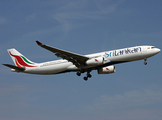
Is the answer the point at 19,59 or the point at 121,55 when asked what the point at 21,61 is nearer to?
the point at 19,59

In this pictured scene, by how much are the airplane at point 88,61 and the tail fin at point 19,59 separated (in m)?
1.17

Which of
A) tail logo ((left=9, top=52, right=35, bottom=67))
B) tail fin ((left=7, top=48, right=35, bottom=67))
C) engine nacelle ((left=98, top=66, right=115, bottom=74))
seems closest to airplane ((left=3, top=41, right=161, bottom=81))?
engine nacelle ((left=98, top=66, right=115, bottom=74))

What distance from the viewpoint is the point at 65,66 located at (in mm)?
45562

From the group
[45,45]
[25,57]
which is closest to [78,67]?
[45,45]

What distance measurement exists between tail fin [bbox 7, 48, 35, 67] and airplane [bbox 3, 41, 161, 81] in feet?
3.85

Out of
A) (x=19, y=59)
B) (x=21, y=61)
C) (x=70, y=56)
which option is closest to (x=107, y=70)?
(x=70, y=56)

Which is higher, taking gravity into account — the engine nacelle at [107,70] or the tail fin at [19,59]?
the tail fin at [19,59]

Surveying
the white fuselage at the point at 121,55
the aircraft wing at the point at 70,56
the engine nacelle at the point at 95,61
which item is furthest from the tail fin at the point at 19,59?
the engine nacelle at the point at 95,61

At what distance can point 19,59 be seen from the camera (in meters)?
50.8

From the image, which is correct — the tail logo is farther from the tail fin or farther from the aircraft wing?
the aircraft wing

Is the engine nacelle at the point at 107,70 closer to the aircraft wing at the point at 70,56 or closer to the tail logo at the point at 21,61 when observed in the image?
the aircraft wing at the point at 70,56

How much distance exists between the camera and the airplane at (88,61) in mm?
42875

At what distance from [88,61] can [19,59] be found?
14.5 m

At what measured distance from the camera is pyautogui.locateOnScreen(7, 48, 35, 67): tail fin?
4931 cm
